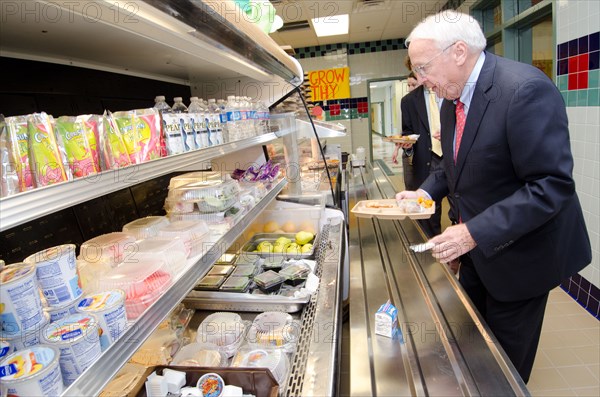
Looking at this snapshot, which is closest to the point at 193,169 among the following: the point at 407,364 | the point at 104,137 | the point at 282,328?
the point at 282,328

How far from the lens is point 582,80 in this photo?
9.82 ft

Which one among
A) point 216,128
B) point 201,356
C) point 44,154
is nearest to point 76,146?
point 44,154

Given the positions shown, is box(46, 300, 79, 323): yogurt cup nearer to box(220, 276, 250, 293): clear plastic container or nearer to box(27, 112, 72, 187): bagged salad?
box(27, 112, 72, 187): bagged salad

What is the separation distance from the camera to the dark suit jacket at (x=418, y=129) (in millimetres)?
3980

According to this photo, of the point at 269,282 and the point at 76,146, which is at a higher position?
the point at 76,146

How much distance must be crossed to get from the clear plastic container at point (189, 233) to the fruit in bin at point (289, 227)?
111 cm

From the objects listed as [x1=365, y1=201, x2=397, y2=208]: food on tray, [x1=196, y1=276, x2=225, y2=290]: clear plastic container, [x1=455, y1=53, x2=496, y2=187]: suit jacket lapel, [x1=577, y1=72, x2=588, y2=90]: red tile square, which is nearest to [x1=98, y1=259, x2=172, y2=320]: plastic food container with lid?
[x1=196, y1=276, x2=225, y2=290]: clear plastic container

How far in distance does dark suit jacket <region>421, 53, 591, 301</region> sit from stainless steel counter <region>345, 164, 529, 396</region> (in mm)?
288

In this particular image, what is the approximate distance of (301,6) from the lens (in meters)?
5.91

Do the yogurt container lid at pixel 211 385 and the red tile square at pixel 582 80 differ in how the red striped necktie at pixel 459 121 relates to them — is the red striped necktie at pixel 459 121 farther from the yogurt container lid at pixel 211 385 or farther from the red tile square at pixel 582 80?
the red tile square at pixel 582 80

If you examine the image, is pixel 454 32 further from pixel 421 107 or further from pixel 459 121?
pixel 421 107

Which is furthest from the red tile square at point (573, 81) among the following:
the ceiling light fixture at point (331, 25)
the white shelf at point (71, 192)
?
the ceiling light fixture at point (331, 25)

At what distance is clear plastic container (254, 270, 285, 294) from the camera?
1706mm

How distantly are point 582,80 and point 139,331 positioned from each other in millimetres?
3652
